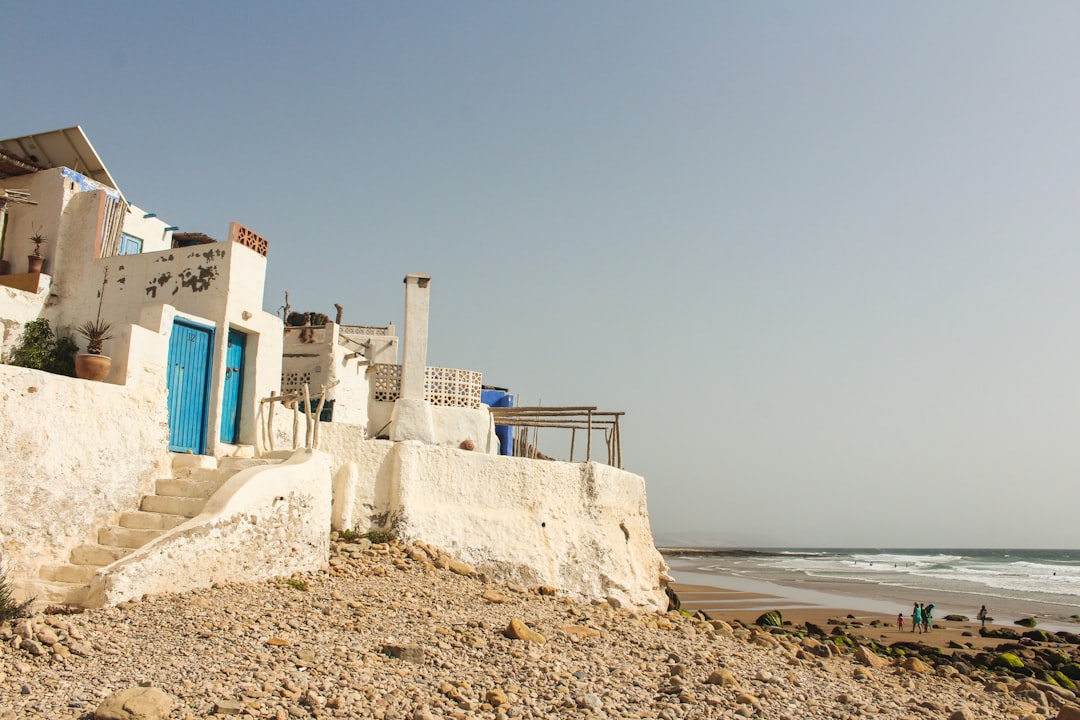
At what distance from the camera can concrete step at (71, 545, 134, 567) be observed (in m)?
8.56

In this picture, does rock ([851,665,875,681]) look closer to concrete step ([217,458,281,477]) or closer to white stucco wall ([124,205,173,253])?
concrete step ([217,458,281,477])

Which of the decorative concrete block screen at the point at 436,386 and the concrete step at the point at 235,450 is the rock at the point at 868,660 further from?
the concrete step at the point at 235,450

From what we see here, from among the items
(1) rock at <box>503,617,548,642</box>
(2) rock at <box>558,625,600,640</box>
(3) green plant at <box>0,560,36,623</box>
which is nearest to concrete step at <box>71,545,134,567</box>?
(3) green plant at <box>0,560,36,623</box>

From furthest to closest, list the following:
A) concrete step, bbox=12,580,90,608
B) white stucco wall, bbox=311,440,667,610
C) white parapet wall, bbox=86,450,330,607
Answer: white stucco wall, bbox=311,440,667,610
concrete step, bbox=12,580,90,608
white parapet wall, bbox=86,450,330,607

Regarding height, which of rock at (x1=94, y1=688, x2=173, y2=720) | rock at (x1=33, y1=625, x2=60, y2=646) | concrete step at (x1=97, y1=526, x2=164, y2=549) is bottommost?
rock at (x1=94, y1=688, x2=173, y2=720)

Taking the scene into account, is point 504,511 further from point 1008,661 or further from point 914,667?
point 1008,661

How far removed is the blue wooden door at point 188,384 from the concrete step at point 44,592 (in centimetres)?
311

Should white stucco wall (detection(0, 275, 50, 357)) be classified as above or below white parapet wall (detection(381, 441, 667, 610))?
above

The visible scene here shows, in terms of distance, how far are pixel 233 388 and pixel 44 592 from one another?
15.4 ft

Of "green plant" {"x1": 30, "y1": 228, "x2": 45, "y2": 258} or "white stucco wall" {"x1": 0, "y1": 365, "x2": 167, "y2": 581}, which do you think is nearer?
"white stucco wall" {"x1": 0, "y1": 365, "x2": 167, "y2": 581}

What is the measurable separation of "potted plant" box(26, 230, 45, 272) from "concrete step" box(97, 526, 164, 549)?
17.9ft

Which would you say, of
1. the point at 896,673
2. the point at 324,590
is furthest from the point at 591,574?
the point at 324,590

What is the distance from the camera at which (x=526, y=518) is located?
1367cm

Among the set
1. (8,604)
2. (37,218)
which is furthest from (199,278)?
(8,604)
